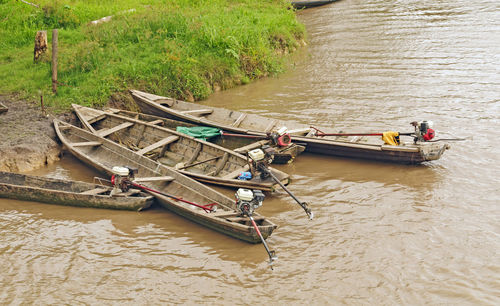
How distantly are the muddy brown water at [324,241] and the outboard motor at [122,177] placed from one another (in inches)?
18.7

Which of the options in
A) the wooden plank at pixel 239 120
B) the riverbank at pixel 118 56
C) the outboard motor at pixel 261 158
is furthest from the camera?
the riverbank at pixel 118 56

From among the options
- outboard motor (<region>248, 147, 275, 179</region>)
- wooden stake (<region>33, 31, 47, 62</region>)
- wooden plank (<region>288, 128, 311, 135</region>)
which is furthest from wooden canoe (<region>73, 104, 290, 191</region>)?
wooden stake (<region>33, 31, 47, 62</region>)

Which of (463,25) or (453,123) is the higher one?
(463,25)

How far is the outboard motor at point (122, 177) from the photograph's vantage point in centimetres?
789

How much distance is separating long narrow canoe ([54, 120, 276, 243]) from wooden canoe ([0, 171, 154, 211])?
376 mm

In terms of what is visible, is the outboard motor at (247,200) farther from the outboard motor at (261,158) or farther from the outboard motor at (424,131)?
the outboard motor at (424,131)

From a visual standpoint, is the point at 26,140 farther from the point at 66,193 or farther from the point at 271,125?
the point at 271,125

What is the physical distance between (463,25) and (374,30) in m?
3.41

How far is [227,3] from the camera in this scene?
20594 millimetres

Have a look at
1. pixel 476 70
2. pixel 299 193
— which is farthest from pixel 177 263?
pixel 476 70

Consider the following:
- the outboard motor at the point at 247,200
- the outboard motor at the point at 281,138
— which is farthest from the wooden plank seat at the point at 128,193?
the outboard motor at the point at 281,138

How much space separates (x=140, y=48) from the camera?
14461mm

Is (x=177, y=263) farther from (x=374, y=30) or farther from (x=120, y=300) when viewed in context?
(x=374, y=30)

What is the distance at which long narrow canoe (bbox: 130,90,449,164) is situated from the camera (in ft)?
29.8
